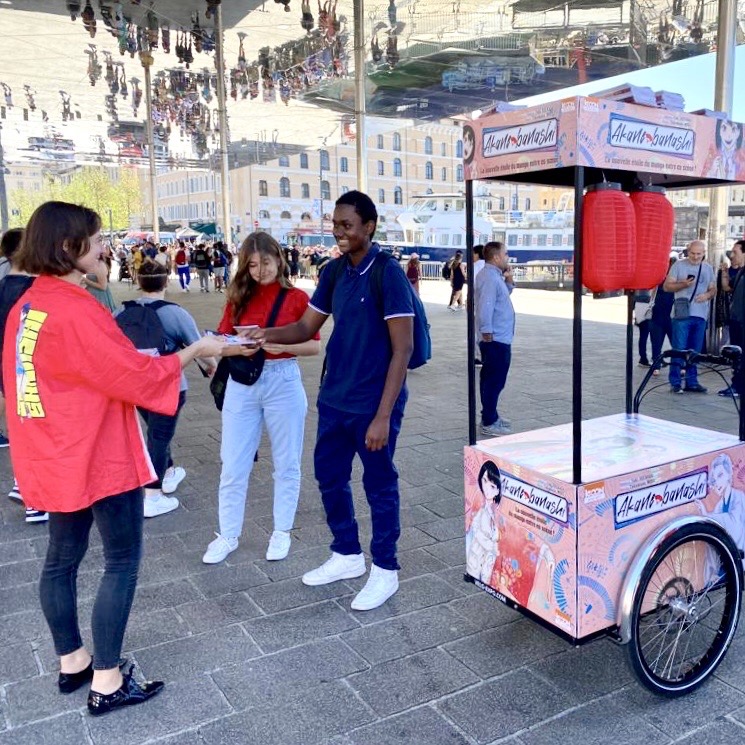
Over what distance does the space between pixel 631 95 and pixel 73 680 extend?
282 cm

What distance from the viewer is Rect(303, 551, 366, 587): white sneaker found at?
11.0ft

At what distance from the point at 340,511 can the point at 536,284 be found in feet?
87.1

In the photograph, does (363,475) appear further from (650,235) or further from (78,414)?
(650,235)

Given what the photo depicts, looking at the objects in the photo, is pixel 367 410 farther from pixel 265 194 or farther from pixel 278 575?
pixel 265 194

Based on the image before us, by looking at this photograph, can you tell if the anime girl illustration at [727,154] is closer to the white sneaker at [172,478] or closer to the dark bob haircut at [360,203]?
the dark bob haircut at [360,203]

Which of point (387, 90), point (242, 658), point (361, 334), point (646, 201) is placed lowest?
point (242, 658)

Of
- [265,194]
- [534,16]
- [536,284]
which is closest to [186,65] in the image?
[534,16]

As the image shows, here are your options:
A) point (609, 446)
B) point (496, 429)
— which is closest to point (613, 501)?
point (609, 446)

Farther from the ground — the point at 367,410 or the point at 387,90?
the point at 387,90

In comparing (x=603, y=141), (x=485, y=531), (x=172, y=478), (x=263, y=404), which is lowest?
(x=172, y=478)

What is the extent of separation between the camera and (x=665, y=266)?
2.61 metres

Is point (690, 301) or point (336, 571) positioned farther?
point (690, 301)

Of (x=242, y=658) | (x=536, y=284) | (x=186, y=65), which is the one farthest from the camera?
(x=536, y=284)

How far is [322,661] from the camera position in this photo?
2.70 meters
